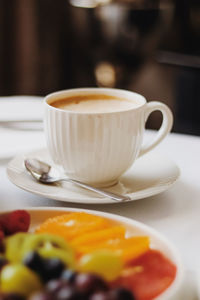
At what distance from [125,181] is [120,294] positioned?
17.3 inches

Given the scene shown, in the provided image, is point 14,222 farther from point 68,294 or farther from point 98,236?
point 68,294

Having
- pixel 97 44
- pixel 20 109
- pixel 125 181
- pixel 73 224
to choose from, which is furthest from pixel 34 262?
pixel 97 44

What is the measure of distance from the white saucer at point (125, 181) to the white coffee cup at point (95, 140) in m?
0.03

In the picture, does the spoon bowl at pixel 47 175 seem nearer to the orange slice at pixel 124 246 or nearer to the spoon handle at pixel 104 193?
the spoon handle at pixel 104 193

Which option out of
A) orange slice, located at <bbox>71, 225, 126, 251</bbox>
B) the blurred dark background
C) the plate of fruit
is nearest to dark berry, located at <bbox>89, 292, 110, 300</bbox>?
the plate of fruit

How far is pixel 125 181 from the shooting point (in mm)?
834

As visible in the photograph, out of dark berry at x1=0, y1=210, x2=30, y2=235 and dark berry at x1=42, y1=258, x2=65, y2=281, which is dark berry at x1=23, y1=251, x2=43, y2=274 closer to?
dark berry at x1=42, y1=258, x2=65, y2=281

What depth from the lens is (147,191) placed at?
0.76 meters

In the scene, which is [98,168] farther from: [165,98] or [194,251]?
[165,98]

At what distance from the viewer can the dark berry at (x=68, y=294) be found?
0.38 m

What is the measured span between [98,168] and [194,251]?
0.73 ft

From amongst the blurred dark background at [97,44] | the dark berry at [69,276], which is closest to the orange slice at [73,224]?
the dark berry at [69,276]

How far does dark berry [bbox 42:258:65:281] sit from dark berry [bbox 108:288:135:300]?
0.18 ft

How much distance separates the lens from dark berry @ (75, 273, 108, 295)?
15.8 inches
